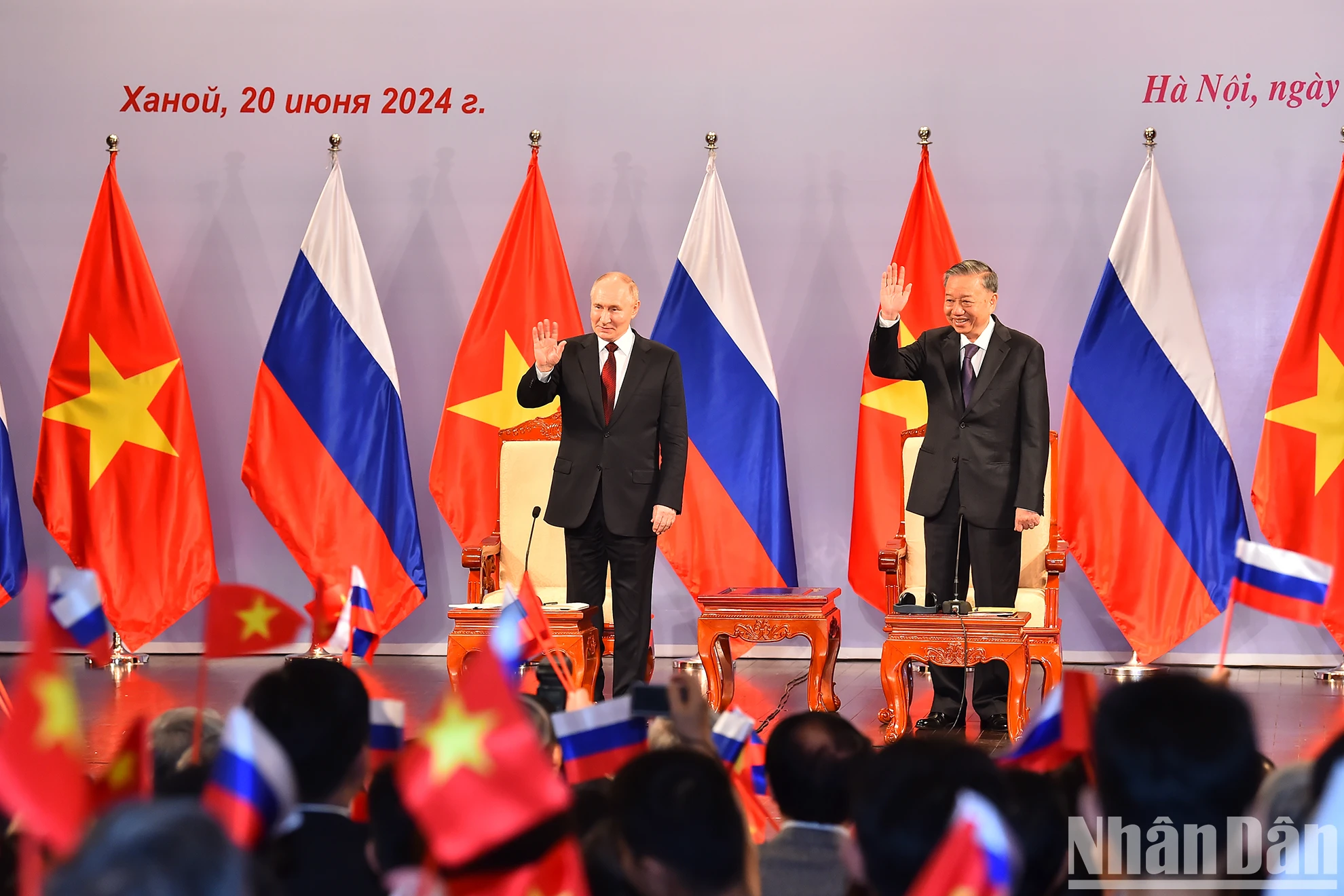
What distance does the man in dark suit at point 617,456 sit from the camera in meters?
4.86

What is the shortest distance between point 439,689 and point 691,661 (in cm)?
123

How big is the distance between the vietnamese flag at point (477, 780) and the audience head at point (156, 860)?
280 millimetres

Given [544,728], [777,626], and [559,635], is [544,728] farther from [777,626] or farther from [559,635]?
[777,626]

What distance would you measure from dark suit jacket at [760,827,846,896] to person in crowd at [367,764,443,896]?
1.50ft

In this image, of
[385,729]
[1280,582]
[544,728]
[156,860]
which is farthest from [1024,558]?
[156,860]

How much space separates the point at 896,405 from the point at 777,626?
5.45ft

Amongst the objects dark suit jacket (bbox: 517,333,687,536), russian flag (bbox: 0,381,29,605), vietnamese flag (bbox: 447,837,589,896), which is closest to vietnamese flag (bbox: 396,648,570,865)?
vietnamese flag (bbox: 447,837,589,896)

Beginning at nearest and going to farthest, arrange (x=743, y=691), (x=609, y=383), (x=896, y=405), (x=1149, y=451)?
1. (x=609, y=383)
2. (x=743, y=691)
3. (x=1149, y=451)
4. (x=896, y=405)

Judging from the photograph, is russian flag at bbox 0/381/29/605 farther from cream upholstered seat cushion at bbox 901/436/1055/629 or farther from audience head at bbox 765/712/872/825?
audience head at bbox 765/712/872/825

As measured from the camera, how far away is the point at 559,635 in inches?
188

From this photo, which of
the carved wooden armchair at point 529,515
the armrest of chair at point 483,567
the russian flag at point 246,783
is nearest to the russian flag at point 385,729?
the russian flag at point 246,783

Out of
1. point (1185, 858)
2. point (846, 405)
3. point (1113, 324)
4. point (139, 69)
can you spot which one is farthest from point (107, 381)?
point (1185, 858)

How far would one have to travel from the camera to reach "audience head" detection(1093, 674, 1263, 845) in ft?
4.86

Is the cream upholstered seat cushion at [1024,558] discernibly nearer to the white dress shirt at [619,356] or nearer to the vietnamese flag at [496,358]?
the white dress shirt at [619,356]
